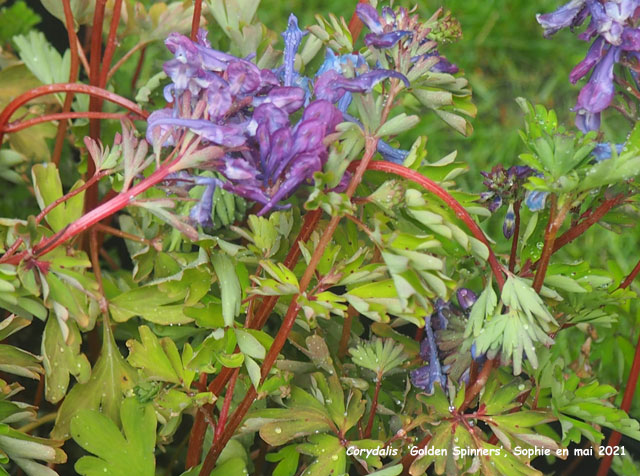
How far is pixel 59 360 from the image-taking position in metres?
0.84

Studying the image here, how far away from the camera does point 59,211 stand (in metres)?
0.88

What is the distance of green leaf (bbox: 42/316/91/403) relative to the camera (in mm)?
833

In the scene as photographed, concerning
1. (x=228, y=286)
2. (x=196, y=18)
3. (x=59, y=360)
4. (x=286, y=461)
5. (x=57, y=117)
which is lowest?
(x=286, y=461)

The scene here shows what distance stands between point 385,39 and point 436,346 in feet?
1.20

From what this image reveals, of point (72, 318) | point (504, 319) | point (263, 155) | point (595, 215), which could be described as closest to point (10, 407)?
point (72, 318)

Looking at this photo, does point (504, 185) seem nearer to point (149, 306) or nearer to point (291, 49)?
point (291, 49)

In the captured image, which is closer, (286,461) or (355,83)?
(355,83)

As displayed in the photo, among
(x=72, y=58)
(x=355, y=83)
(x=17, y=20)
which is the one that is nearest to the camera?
(x=355, y=83)

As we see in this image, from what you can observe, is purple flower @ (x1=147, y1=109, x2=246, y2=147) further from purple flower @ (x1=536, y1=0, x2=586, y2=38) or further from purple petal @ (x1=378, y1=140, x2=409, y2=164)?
purple flower @ (x1=536, y1=0, x2=586, y2=38)

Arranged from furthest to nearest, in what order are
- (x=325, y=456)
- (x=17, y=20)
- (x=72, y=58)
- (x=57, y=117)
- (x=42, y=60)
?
(x=17, y=20) < (x=42, y=60) < (x=72, y=58) < (x=57, y=117) < (x=325, y=456)

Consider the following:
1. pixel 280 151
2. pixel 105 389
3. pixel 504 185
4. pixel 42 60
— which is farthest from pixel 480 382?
pixel 42 60

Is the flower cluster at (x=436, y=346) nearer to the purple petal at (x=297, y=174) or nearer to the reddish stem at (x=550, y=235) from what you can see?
the reddish stem at (x=550, y=235)

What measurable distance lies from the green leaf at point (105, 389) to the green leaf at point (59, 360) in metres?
0.04

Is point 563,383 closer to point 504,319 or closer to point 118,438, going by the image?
point 504,319
